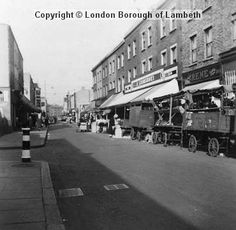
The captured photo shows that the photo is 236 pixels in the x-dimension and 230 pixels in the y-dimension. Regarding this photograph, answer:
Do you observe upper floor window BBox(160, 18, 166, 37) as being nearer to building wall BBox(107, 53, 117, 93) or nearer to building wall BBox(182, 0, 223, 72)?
building wall BBox(182, 0, 223, 72)

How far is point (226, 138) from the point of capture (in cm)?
1329

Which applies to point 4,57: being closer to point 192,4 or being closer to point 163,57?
point 163,57

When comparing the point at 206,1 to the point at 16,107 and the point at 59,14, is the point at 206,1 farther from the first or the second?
the point at 16,107

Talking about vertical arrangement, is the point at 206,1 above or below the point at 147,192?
above

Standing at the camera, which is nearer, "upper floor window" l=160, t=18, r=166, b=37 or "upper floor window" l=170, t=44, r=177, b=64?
"upper floor window" l=170, t=44, r=177, b=64

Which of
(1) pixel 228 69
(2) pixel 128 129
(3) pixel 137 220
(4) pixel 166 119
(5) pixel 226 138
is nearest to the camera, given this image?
(3) pixel 137 220

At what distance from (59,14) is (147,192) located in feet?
12.0

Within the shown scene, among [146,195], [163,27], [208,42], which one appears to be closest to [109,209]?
[146,195]

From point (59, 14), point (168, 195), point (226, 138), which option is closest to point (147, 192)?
point (168, 195)

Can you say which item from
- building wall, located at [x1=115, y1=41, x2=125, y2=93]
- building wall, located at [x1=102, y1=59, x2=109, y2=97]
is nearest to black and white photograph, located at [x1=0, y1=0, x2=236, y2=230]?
building wall, located at [x1=115, y1=41, x2=125, y2=93]

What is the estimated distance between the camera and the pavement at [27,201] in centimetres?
481

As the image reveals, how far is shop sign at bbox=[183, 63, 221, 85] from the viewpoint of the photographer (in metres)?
20.1

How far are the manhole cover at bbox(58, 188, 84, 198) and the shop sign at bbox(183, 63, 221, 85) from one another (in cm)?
1407

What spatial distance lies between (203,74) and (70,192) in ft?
51.8
